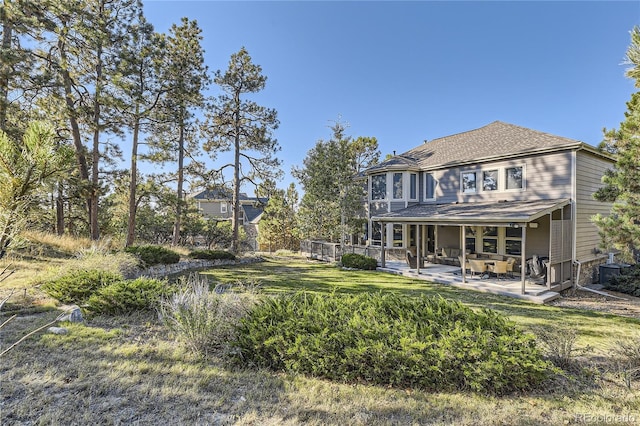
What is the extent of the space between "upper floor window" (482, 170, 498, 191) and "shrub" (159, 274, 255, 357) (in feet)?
43.0

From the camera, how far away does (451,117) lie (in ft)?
73.1

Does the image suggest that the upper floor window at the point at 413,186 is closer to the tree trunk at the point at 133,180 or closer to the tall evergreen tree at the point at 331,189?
the tall evergreen tree at the point at 331,189

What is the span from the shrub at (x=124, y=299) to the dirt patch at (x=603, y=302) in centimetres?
1161

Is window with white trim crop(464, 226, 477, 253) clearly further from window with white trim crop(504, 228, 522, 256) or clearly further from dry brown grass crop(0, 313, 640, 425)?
dry brown grass crop(0, 313, 640, 425)

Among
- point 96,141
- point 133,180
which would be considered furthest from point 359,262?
point 96,141

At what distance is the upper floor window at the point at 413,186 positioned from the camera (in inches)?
670

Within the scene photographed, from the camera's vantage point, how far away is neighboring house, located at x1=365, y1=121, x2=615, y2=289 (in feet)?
37.2

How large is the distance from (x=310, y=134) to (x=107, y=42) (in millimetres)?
11003

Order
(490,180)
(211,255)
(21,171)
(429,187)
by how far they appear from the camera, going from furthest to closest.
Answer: (429,187)
(211,255)
(490,180)
(21,171)

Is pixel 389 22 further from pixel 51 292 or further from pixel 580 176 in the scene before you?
pixel 51 292

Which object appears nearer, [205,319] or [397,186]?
[205,319]

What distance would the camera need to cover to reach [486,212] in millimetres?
11742

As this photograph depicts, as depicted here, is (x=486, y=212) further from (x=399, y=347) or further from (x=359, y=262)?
(x=399, y=347)

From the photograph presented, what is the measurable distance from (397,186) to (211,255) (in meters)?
11.3
